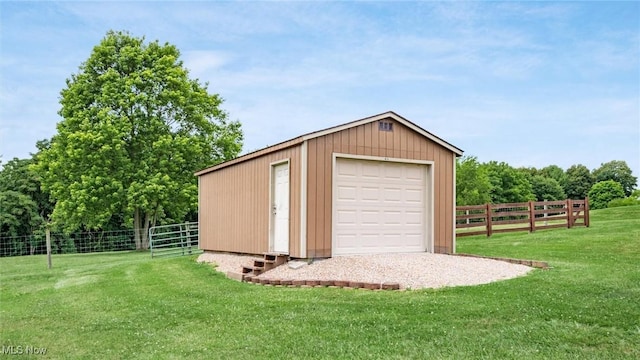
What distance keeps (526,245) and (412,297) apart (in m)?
8.51

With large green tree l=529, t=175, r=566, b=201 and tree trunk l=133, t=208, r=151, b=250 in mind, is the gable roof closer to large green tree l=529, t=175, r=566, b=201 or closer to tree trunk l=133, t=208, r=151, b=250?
tree trunk l=133, t=208, r=151, b=250

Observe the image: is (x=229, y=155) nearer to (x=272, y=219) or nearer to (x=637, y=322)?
(x=272, y=219)

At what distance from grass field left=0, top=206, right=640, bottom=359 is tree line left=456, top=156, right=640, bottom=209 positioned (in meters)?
35.1

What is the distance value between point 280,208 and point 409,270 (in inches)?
123

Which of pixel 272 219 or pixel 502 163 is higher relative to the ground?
pixel 502 163

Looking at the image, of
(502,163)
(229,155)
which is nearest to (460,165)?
(502,163)

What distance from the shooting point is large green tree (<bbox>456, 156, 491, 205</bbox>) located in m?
42.8

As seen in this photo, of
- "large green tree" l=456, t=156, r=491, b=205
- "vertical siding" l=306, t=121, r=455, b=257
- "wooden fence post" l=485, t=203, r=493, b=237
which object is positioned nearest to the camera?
"vertical siding" l=306, t=121, r=455, b=257


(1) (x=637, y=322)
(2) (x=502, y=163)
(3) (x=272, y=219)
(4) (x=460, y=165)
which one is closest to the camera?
(1) (x=637, y=322)

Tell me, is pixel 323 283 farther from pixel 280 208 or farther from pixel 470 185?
pixel 470 185

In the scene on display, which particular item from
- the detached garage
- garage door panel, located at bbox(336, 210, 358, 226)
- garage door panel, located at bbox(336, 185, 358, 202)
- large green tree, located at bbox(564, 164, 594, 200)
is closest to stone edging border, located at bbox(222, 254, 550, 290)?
the detached garage

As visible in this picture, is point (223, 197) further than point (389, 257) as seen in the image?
Yes

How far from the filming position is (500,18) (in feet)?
44.0

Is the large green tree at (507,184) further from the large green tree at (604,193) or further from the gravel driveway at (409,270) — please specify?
the gravel driveway at (409,270)
